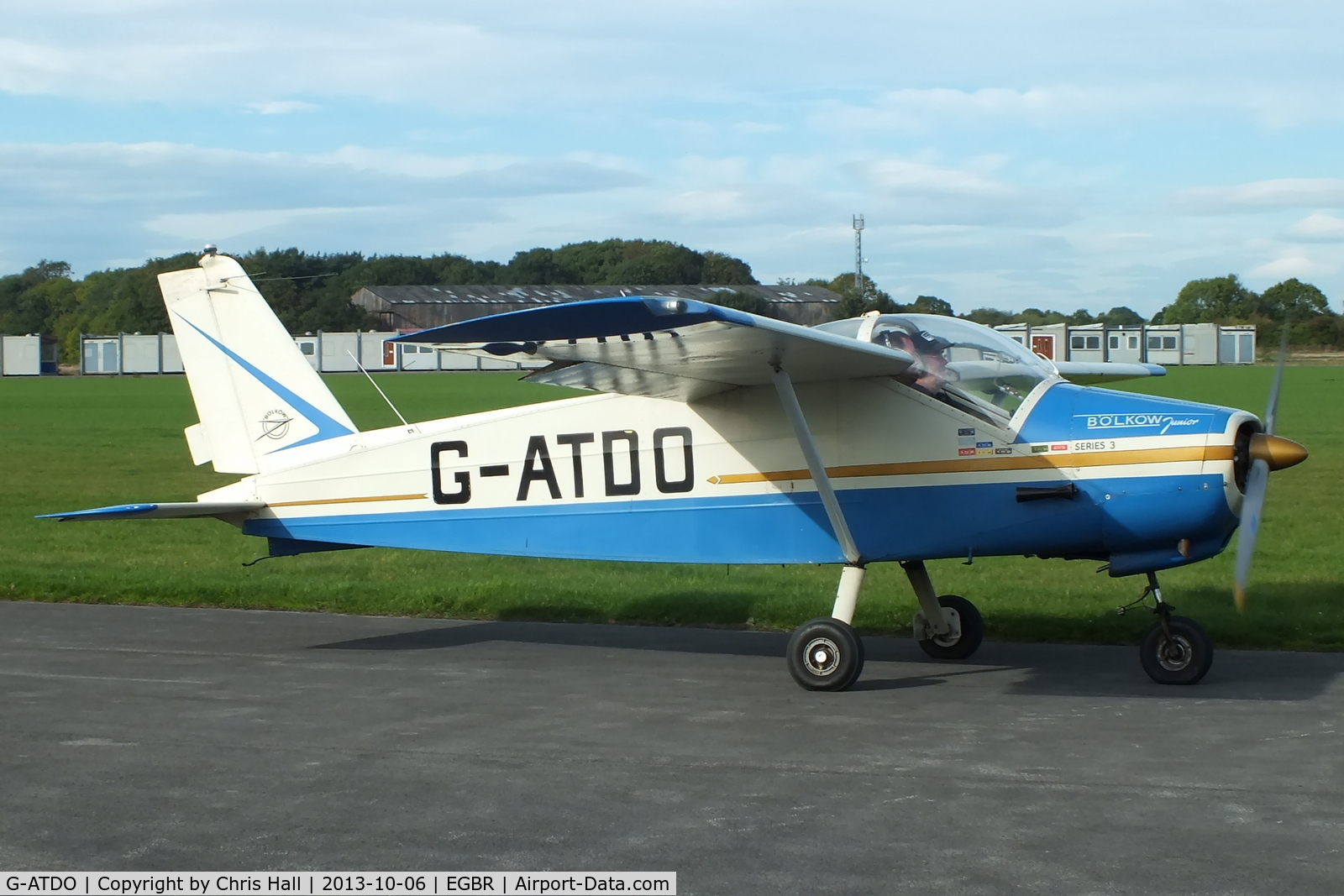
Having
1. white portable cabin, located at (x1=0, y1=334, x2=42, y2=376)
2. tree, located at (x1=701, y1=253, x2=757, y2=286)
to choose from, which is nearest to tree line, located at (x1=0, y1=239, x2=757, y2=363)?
tree, located at (x1=701, y1=253, x2=757, y2=286)

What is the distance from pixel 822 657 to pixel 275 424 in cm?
474

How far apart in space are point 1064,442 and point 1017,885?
4.01 meters

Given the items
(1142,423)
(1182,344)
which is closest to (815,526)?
(1142,423)

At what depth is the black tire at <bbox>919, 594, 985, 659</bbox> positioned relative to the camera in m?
9.38

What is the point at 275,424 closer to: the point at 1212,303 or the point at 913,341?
the point at 913,341

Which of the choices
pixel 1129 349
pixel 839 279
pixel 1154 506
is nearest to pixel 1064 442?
pixel 1154 506

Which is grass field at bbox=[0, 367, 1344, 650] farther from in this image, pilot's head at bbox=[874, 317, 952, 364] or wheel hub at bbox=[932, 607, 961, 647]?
pilot's head at bbox=[874, 317, 952, 364]

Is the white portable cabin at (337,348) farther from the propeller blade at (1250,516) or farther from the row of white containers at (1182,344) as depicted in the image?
the propeller blade at (1250,516)

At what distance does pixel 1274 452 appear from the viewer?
25.5 feet

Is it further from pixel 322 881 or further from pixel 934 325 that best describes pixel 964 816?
pixel 934 325

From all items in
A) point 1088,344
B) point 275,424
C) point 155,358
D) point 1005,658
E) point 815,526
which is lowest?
point 1005,658

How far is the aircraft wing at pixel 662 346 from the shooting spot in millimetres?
6828

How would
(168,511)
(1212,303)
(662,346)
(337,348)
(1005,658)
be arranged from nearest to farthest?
(662,346) < (168,511) < (1005,658) < (337,348) < (1212,303)

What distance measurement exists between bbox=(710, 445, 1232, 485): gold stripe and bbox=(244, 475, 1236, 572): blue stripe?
0.11 metres
